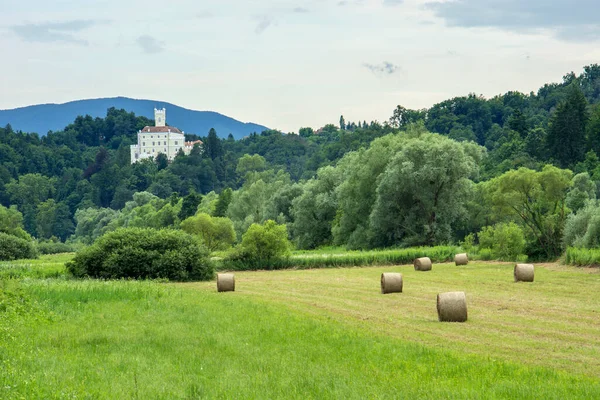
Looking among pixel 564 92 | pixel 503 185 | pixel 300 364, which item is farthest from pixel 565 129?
pixel 300 364

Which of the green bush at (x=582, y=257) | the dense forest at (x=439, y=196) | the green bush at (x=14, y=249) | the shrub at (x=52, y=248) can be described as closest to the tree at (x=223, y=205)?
the dense forest at (x=439, y=196)

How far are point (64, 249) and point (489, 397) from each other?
347 ft

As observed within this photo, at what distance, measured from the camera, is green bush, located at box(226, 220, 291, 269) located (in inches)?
1884

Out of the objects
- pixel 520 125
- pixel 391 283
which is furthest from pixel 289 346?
pixel 520 125

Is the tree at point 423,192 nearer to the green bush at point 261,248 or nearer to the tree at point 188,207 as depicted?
the green bush at point 261,248

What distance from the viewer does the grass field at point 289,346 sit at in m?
11.6

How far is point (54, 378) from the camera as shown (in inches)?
477

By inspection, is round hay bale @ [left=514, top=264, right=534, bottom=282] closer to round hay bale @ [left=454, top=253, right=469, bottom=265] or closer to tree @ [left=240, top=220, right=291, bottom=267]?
round hay bale @ [left=454, top=253, right=469, bottom=265]

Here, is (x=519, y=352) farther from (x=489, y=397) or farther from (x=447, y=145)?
(x=447, y=145)

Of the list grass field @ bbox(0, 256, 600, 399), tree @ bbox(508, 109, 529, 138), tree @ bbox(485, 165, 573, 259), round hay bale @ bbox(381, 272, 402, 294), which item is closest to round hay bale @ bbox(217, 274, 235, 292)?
grass field @ bbox(0, 256, 600, 399)

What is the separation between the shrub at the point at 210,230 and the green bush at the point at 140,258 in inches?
1750

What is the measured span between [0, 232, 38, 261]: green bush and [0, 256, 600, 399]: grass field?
3343cm

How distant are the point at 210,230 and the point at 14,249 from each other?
100ft

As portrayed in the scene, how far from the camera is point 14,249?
192ft
